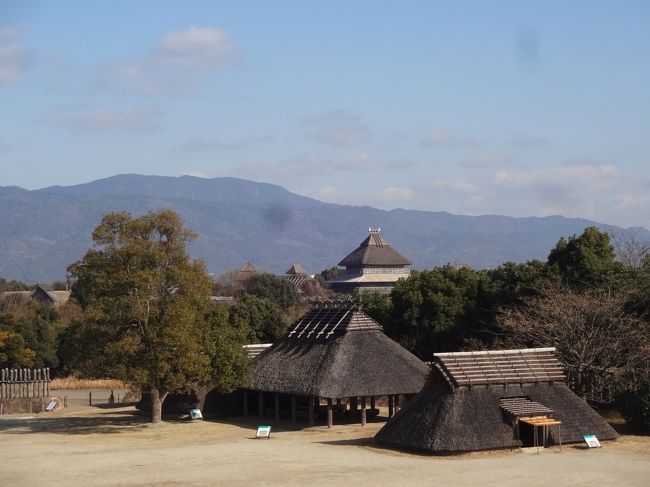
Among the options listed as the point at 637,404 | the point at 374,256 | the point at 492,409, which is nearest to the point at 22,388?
the point at 492,409

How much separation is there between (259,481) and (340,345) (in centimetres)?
1444

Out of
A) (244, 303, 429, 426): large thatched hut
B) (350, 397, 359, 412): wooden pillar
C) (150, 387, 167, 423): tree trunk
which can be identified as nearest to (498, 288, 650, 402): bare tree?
(244, 303, 429, 426): large thatched hut

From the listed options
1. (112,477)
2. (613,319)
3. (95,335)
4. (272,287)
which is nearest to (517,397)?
(613,319)

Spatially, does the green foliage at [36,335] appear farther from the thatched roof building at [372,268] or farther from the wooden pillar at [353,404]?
the thatched roof building at [372,268]

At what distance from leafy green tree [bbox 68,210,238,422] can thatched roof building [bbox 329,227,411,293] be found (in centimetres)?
8572

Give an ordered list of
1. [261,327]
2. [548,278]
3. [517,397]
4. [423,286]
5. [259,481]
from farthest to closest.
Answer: [261,327] → [423,286] → [548,278] → [517,397] → [259,481]

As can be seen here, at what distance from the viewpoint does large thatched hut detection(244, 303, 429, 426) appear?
39.7 meters

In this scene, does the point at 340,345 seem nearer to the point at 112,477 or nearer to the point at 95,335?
the point at 95,335

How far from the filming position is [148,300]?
136ft

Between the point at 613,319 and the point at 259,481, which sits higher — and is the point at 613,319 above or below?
above

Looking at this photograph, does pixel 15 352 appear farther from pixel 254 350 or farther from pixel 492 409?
pixel 492 409

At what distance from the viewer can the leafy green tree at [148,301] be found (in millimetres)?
40594

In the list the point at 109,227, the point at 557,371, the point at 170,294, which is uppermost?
the point at 109,227

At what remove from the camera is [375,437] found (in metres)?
34.5
